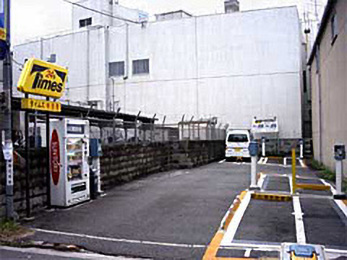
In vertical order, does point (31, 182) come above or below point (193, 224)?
above

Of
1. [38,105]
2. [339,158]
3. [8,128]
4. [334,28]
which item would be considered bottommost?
[339,158]

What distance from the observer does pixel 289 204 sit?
28.6 ft

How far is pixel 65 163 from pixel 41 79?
6.46ft

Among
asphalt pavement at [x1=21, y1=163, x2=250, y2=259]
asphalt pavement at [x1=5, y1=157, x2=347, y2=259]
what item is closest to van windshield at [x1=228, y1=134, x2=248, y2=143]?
asphalt pavement at [x1=21, y1=163, x2=250, y2=259]

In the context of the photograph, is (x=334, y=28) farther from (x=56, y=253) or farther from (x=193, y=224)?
(x=56, y=253)

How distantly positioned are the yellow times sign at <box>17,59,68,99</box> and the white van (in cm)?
1601

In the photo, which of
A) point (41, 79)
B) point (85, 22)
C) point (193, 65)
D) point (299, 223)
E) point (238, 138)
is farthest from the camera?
A: point (85, 22)

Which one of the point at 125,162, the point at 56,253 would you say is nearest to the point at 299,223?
the point at 56,253

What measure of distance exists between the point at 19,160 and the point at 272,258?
18.1 ft

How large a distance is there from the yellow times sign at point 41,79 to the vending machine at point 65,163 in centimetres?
79

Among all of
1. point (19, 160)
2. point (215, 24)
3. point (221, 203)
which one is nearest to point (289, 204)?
point (221, 203)

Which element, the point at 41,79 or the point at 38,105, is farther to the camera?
the point at 41,79

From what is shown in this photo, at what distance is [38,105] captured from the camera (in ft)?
25.5

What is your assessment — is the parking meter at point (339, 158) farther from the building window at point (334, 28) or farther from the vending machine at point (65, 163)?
the vending machine at point (65, 163)
